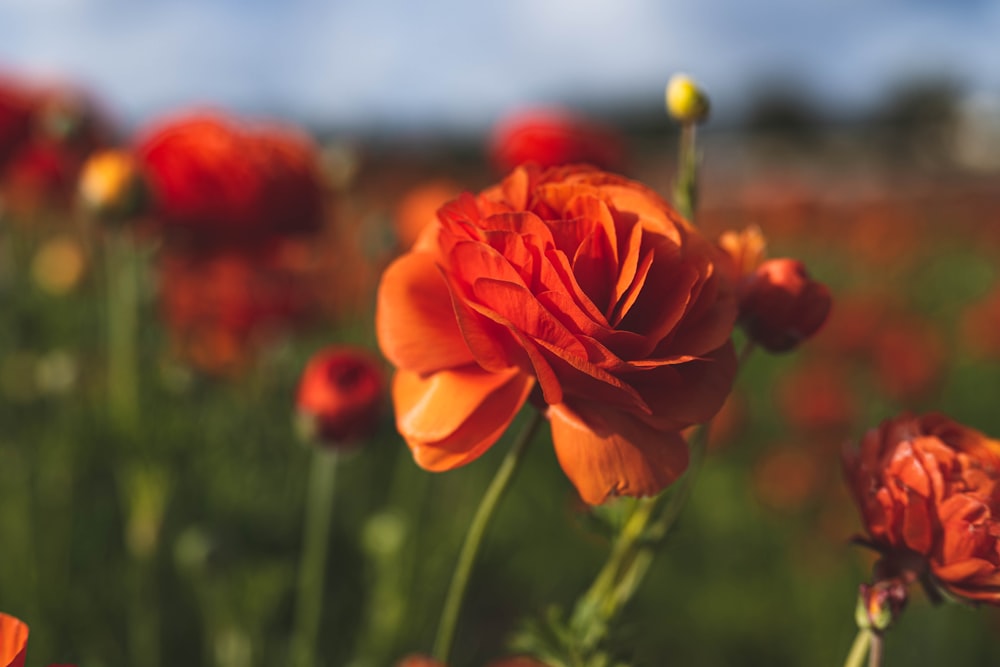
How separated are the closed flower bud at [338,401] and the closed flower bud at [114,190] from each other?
0.34m

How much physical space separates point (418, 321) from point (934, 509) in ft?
1.35

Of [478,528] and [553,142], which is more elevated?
[553,142]

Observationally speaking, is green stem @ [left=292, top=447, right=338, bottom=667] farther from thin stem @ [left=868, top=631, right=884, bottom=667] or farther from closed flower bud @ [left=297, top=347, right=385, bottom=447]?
thin stem @ [left=868, top=631, right=884, bottom=667]

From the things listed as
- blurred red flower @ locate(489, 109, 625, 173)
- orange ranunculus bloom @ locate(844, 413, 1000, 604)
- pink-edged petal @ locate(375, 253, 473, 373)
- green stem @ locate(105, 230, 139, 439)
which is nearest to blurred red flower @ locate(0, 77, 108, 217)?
green stem @ locate(105, 230, 139, 439)

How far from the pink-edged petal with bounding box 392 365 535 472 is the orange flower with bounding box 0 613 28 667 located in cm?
29

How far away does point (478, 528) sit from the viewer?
2.50 feet

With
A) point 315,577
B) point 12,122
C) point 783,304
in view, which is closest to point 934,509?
point 783,304

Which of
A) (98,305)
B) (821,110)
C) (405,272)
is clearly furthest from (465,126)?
(405,272)

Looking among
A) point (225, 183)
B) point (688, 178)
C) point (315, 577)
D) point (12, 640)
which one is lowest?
point (315, 577)

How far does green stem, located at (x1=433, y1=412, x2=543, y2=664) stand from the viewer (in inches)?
29.0

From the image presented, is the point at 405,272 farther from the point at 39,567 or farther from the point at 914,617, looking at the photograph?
the point at 914,617

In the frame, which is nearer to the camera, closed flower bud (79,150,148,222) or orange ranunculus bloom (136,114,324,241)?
closed flower bud (79,150,148,222)

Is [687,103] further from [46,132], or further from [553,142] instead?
[46,132]

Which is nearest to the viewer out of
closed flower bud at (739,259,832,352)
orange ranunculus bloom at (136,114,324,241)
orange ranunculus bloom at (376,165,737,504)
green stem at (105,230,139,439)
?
orange ranunculus bloom at (376,165,737,504)
